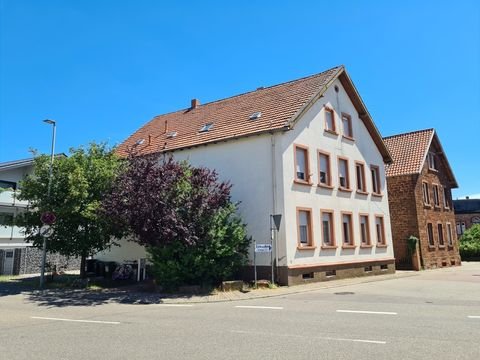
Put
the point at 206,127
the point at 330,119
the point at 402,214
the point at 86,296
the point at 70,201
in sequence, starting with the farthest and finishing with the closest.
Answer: the point at 402,214 < the point at 330,119 < the point at 206,127 < the point at 70,201 < the point at 86,296

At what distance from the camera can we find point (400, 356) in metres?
6.69

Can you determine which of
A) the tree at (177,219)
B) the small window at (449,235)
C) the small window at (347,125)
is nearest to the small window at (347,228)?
the small window at (347,125)

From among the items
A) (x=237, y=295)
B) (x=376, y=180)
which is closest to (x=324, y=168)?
(x=376, y=180)

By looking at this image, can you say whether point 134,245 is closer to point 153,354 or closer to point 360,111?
point 360,111

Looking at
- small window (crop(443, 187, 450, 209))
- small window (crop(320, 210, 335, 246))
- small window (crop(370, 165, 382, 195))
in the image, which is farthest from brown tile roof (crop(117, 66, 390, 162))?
small window (crop(443, 187, 450, 209))

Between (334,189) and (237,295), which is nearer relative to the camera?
(237,295)

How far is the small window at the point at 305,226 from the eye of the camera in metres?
20.3

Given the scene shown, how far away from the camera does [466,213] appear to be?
2896 inches

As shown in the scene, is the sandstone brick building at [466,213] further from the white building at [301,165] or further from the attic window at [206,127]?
the attic window at [206,127]

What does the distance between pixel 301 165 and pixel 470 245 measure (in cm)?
3054

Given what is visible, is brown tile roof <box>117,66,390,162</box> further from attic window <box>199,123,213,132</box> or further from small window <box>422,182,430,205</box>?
small window <box>422,182,430,205</box>

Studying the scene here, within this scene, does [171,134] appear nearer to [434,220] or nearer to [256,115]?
[256,115]

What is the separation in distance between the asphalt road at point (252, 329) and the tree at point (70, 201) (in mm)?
4510

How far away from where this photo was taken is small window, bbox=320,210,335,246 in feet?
72.2
